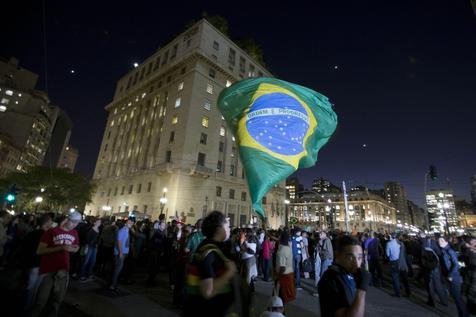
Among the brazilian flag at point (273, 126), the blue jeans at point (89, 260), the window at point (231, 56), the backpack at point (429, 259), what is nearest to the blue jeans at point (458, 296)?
the backpack at point (429, 259)

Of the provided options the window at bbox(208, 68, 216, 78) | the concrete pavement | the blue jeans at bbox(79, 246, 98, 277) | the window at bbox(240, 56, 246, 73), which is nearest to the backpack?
the concrete pavement

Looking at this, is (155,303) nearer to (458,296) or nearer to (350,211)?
(458,296)

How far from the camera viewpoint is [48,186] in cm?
3947

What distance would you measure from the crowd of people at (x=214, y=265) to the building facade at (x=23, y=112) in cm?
8567

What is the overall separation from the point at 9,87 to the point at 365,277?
108330 millimetres

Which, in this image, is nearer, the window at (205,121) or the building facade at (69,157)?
the window at (205,121)

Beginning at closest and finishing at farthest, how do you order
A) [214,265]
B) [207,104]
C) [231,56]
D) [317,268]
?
[214,265] < [317,268] < [207,104] < [231,56]

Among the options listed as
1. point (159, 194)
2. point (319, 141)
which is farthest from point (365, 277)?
point (159, 194)

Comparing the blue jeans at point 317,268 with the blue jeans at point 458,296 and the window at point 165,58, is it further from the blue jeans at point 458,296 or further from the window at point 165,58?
the window at point 165,58

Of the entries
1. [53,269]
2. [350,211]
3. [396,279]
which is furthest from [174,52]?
[350,211]

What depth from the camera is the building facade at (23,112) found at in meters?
76.2

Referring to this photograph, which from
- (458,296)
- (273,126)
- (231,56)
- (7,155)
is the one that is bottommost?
(458,296)

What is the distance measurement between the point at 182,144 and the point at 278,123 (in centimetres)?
3106

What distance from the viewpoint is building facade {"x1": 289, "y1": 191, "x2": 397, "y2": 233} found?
112625mm
